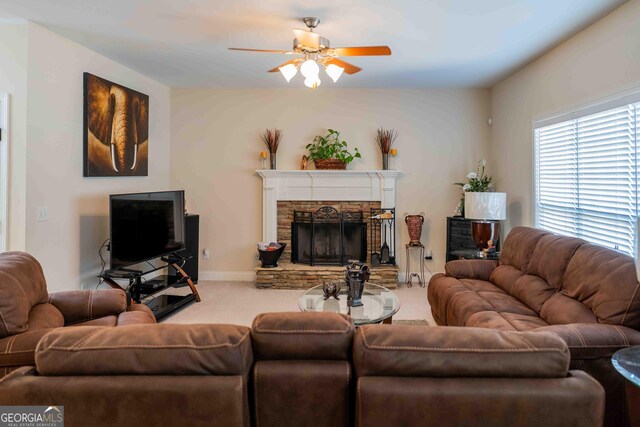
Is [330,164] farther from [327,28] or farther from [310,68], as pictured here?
[310,68]

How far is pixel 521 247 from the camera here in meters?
3.56

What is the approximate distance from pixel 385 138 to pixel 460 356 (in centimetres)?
479

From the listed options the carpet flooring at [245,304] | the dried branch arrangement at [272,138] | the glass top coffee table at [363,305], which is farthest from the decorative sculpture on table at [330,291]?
the dried branch arrangement at [272,138]

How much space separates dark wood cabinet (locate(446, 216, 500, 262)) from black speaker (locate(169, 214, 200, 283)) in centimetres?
326

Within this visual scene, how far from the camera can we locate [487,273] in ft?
12.6

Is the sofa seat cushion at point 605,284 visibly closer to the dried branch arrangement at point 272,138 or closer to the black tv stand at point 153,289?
the black tv stand at point 153,289

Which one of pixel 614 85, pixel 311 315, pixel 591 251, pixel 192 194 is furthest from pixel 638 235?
pixel 192 194

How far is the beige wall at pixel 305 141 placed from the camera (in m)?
5.89

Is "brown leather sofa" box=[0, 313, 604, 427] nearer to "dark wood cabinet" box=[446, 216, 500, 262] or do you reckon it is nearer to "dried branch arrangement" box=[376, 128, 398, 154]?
"dark wood cabinet" box=[446, 216, 500, 262]

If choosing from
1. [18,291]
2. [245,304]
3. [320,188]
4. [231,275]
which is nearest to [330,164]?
[320,188]

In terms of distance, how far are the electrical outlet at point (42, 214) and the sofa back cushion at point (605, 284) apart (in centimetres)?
411

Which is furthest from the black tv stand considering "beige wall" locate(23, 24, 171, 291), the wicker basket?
the wicker basket

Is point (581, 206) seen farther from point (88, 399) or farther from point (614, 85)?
point (88, 399)

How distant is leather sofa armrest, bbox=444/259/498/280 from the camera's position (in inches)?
151
